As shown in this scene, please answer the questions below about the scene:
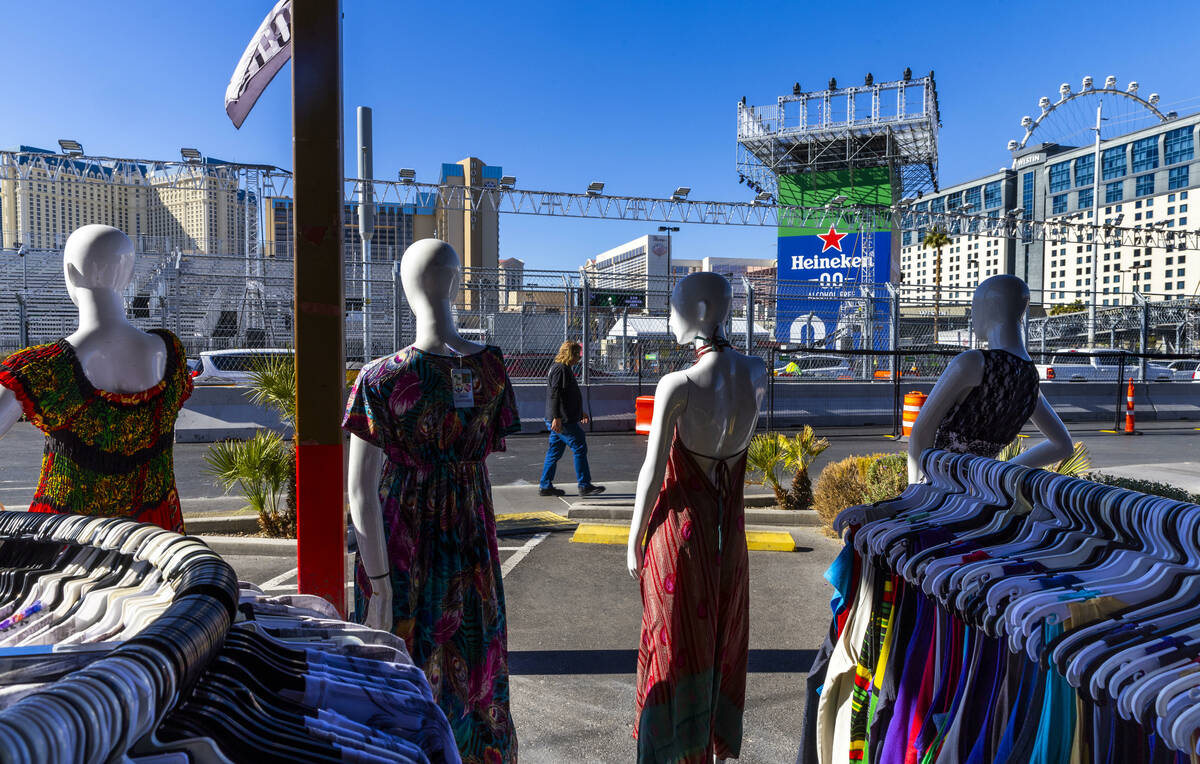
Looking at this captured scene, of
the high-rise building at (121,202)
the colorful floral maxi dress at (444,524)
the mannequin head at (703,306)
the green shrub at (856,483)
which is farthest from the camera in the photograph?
the high-rise building at (121,202)

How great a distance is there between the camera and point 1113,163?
85750mm

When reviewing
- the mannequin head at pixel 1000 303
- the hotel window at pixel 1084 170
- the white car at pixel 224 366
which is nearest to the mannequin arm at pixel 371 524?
the mannequin head at pixel 1000 303

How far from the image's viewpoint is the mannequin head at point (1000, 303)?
128 inches

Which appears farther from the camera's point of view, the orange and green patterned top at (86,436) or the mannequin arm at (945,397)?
the mannequin arm at (945,397)

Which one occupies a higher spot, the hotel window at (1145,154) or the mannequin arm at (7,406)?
the hotel window at (1145,154)

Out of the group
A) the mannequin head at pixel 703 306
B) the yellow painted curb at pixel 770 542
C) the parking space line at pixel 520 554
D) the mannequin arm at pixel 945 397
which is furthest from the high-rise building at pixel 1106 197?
the mannequin head at pixel 703 306

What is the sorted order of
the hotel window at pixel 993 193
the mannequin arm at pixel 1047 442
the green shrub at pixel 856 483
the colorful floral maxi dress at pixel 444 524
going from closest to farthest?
the colorful floral maxi dress at pixel 444 524
the mannequin arm at pixel 1047 442
the green shrub at pixel 856 483
the hotel window at pixel 993 193

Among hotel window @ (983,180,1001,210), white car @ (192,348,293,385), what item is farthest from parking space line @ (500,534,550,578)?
hotel window @ (983,180,1001,210)

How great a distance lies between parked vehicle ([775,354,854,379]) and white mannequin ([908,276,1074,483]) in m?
13.0

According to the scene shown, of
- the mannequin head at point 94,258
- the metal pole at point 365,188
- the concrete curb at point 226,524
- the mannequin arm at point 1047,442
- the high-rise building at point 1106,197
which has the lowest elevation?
the concrete curb at point 226,524

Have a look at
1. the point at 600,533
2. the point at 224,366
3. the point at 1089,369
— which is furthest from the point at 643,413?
the point at 1089,369

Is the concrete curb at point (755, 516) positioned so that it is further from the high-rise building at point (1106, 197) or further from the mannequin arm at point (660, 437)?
the high-rise building at point (1106, 197)

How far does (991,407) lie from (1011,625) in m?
1.95

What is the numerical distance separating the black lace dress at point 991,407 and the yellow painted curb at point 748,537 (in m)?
3.14
